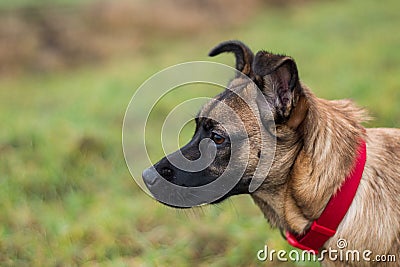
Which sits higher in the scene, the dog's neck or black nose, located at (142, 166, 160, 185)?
the dog's neck

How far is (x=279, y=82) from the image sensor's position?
3316 mm

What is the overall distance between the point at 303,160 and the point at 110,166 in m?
3.69

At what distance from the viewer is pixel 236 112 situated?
352 cm

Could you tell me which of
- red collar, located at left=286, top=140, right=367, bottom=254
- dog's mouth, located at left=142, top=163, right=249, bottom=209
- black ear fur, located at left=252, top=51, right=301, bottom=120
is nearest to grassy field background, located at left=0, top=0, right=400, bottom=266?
dog's mouth, located at left=142, top=163, right=249, bottom=209

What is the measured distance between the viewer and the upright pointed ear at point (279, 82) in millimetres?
3004

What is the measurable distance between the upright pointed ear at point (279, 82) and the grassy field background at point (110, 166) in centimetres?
157

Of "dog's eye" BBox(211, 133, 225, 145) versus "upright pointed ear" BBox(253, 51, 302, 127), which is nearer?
"upright pointed ear" BBox(253, 51, 302, 127)

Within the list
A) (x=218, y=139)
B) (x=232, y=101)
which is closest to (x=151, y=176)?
(x=218, y=139)

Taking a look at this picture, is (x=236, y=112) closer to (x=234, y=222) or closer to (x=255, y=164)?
(x=255, y=164)

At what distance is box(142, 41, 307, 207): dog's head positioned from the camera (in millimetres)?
3355

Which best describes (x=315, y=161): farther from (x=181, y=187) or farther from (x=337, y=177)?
(x=181, y=187)

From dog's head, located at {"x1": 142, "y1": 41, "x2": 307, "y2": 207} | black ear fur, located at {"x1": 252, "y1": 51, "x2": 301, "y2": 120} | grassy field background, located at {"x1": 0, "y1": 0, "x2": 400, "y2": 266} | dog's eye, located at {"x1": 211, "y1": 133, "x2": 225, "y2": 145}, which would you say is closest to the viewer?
black ear fur, located at {"x1": 252, "y1": 51, "x2": 301, "y2": 120}

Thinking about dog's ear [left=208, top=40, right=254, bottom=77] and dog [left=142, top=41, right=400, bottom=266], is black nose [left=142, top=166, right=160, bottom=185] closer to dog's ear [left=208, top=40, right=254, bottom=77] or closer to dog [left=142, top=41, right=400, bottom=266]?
dog [left=142, top=41, right=400, bottom=266]

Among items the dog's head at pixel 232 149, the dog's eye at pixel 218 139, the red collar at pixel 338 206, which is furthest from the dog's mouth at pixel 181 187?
the red collar at pixel 338 206
